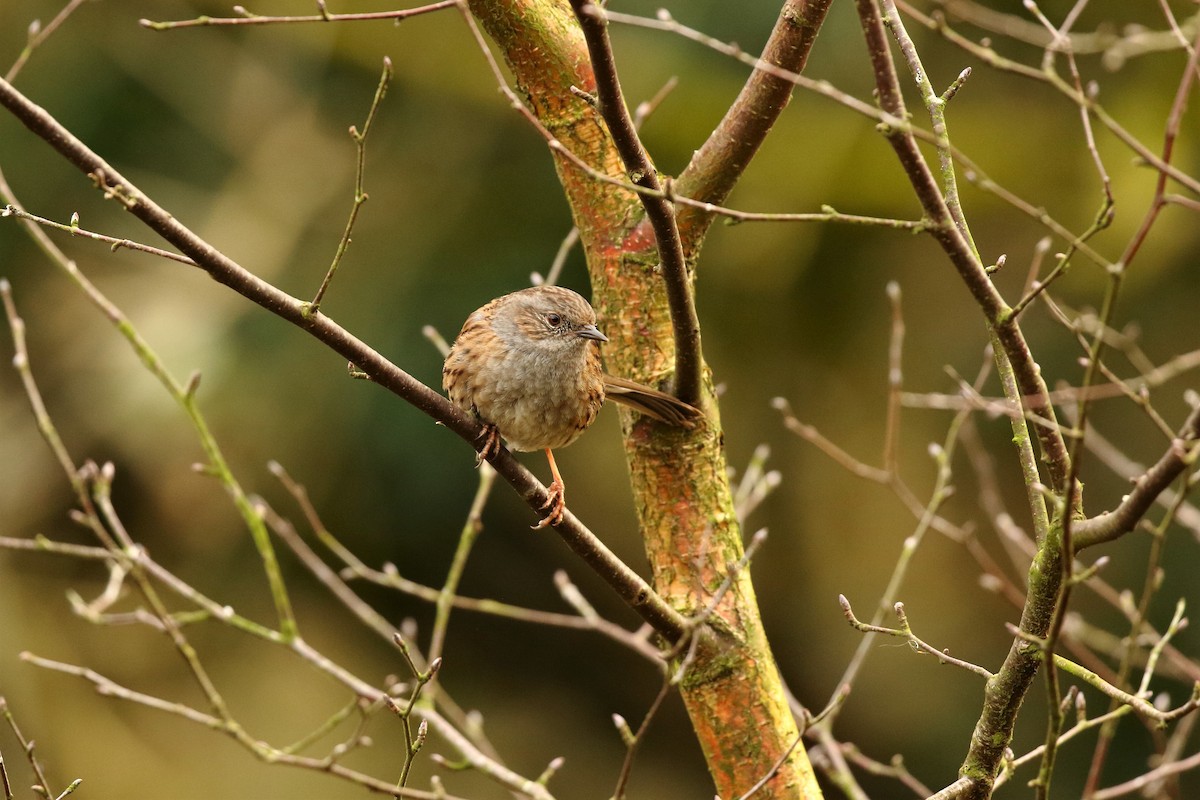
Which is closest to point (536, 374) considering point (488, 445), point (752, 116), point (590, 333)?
point (590, 333)

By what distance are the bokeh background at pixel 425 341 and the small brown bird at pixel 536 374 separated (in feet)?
9.59

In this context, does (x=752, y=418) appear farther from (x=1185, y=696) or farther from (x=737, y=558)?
(x=737, y=558)

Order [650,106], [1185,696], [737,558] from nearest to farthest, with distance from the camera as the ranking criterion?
[737,558] → [650,106] → [1185,696]

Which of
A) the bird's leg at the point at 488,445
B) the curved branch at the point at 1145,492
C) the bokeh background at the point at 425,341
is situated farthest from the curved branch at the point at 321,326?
the bokeh background at the point at 425,341

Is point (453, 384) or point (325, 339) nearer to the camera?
point (325, 339)

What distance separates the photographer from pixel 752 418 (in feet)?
25.6

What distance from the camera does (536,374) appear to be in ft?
12.8

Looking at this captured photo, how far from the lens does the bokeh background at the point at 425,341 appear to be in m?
7.34

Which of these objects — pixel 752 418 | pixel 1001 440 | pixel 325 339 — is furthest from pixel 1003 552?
pixel 325 339

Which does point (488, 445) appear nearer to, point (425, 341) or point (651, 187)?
point (651, 187)

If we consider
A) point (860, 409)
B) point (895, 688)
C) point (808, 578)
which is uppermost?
point (860, 409)

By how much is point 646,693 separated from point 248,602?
2.84m

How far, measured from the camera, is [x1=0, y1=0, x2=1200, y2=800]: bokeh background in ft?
24.1

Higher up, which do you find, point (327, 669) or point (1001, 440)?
point (1001, 440)
